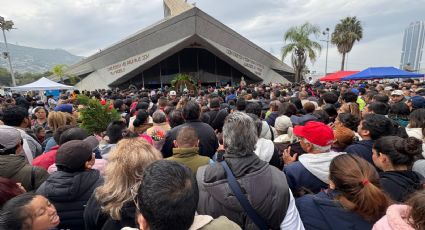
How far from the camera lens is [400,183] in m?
2.05

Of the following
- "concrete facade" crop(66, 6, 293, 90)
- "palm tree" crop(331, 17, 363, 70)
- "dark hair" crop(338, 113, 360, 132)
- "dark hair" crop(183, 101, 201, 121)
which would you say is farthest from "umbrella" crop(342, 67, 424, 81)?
"palm tree" crop(331, 17, 363, 70)

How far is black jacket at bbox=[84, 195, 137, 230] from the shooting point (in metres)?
1.64

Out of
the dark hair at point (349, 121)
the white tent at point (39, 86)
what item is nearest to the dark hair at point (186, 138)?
the dark hair at point (349, 121)

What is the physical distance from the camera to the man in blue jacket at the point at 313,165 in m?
2.21

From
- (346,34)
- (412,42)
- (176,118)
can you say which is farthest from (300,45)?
(412,42)

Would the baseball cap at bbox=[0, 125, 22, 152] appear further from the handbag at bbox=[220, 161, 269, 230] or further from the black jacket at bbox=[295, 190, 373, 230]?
the black jacket at bbox=[295, 190, 373, 230]

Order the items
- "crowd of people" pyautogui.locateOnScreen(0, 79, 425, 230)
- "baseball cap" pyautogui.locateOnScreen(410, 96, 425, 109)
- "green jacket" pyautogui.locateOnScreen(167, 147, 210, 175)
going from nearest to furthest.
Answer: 1. "crowd of people" pyautogui.locateOnScreen(0, 79, 425, 230)
2. "green jacket" pyautogui.locateOnScreen(167, 147, 210, 175)
3. "baseball cap" pyautogui.locateOnScreen(410, 96, 425, 109)

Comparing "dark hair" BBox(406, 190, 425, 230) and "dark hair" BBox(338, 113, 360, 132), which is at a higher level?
"dark hair" BBox(338, 113, 360, 132)

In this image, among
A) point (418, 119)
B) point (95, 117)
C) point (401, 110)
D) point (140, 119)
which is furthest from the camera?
point (95, 117)

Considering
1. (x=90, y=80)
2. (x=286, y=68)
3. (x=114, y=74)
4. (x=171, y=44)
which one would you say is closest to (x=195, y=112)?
(x=171, y=44)

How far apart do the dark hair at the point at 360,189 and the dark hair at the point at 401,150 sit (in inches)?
29.4

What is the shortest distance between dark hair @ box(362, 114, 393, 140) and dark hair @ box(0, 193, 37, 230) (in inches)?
132

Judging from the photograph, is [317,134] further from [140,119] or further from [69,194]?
[140,119]

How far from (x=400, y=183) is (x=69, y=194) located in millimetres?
2669
